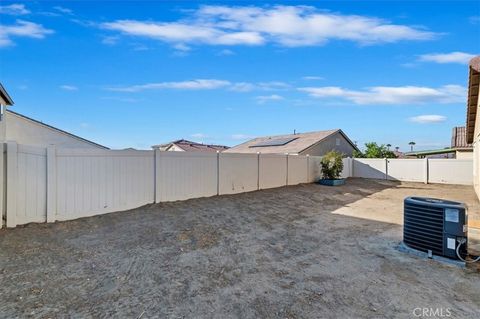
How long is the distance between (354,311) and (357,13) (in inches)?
332

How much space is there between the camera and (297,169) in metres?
14.2

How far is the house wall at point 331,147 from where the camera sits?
67.5ft

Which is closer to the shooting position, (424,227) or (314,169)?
(424,227)

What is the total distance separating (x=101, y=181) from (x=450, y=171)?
1879 cm

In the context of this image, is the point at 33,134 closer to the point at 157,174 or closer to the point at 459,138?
the point at 157,174

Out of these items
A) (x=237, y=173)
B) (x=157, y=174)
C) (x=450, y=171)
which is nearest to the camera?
(x=157, y=174)

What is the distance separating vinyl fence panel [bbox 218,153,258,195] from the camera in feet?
32.1

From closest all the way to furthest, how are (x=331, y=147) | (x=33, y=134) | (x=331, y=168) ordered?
(x=33, y=134) → (x=331, y=168) → (x=331, y=147)

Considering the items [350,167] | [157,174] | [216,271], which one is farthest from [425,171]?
Answer: [216,271]

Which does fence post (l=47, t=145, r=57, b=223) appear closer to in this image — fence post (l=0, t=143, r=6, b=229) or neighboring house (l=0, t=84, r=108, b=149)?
fence post (l=0, t=143, r=6, b=229)

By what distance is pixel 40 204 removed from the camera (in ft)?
18.1

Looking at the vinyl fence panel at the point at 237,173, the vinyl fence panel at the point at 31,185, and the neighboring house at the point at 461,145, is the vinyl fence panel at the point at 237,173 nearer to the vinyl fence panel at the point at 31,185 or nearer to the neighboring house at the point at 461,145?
the vinyl fence panel at the point at 31,185

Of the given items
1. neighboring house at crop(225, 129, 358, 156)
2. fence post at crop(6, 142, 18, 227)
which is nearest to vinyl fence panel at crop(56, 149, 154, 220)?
fence post at crop(6, 142, 18, 227)

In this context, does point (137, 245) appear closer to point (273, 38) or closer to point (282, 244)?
point (282, 244)
